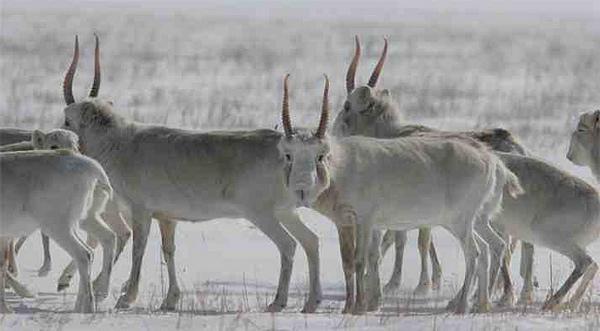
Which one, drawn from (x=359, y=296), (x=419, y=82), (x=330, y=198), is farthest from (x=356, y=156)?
(x=419, y=82)

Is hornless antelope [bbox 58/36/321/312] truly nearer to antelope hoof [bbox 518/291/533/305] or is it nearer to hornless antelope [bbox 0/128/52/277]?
hornless antelope [bbox 0/128/52/277]

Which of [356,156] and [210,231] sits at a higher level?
[356,156]

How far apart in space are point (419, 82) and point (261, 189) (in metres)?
22.6

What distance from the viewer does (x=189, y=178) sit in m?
11.5

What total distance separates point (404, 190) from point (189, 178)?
1.74 metres

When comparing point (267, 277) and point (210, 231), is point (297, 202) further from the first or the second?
point (210, 231)

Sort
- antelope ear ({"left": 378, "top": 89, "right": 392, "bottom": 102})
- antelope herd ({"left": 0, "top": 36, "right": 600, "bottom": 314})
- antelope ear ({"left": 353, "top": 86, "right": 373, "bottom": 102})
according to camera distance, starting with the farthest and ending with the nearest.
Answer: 1. antelope ear ({"left": 378, "top": 89, "right": 392, "bottom": 102})
2. antelope ear ({"left": 353, "top": 86, "right": 373, "bottom": 102})
3. antelope herd ({"left": 0, "top": 36, "right": 600, "bottom": 314})

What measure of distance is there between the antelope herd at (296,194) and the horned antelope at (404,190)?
0.03 feet

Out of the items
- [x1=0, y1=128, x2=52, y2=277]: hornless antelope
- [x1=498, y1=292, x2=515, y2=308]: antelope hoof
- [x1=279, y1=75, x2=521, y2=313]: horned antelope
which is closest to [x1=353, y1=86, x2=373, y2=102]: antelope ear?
[x1=279, y1=75, x2=521, y2=313]: horned antelope

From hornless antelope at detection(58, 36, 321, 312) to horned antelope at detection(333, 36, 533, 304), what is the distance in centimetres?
164

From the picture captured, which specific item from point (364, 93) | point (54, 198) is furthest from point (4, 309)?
point (364, 93)

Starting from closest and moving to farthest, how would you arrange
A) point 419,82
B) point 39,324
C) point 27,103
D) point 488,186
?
point 39,324, point 488,186, point 27,103, point 419,82

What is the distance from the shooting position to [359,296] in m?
10.7

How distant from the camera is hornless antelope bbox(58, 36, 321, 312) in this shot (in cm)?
1109
